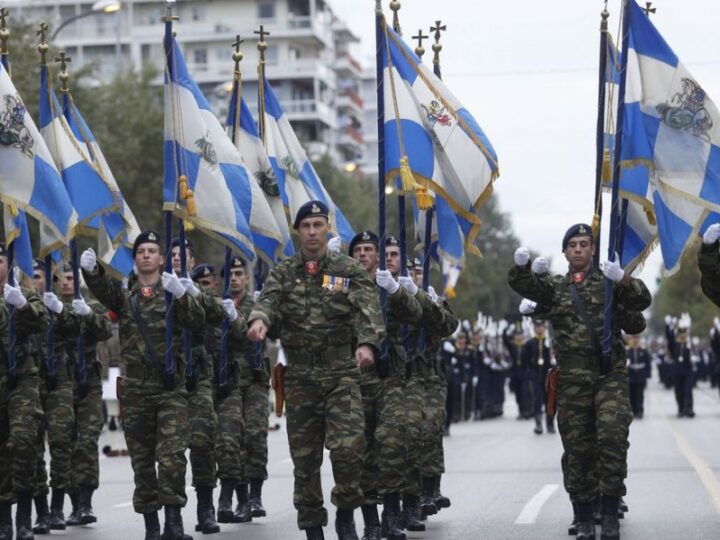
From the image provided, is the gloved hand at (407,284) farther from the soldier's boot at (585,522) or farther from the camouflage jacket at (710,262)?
the camouflage jacket at (710,262)

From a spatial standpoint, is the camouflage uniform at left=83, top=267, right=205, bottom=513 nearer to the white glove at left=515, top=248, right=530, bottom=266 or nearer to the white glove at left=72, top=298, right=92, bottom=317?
the white glove at left=72, top=298, right=92, bottom=317

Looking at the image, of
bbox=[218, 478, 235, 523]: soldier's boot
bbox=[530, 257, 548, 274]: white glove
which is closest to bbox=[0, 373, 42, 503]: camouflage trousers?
bbox=[218, 478, 235, 523]: soldier's boot

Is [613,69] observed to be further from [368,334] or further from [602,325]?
[368,334]

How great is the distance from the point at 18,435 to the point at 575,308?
4.07m

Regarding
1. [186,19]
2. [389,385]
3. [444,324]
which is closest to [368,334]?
[389,385]

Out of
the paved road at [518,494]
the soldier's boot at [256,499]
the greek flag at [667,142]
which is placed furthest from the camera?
the soldier's boot at [256,499]

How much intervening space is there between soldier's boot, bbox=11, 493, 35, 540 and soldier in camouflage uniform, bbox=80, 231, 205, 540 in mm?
977

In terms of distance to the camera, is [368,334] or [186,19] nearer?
[368,334]

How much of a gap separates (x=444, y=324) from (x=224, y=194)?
2.02 metres

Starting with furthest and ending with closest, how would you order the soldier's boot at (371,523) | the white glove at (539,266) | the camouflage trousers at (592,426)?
the white glove at (539,266)
the camouflage trousers at (592,426)
the soldier's boot at (371,523)

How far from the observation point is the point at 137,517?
14.9 m

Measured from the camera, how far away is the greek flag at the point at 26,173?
508 inches

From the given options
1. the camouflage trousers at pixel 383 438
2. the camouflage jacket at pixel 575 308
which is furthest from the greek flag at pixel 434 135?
the camouflage trousers at pixel 383 438

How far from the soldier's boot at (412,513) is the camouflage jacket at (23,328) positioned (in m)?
3.06
